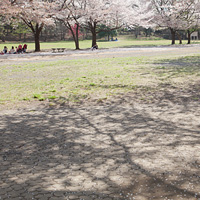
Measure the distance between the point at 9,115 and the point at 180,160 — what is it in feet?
17.1

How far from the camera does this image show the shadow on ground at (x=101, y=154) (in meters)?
3.90

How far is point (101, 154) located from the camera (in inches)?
203

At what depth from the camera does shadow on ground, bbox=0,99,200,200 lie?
3.90 meters

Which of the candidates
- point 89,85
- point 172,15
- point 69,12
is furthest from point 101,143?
point 172,15

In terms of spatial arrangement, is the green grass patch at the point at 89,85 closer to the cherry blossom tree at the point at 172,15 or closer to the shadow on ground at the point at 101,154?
the shadow on ground at the point at 101,154

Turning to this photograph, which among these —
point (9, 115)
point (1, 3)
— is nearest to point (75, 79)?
point (9, 115)

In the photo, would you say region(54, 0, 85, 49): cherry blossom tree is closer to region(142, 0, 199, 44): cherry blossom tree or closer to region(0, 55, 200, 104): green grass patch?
region(142, 0, 199, 44): cherry blossom tree

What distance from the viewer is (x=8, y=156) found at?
204 inches

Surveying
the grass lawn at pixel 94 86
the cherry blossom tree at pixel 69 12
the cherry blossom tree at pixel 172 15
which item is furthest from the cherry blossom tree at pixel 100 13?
the grass lawn at pixel 94 86

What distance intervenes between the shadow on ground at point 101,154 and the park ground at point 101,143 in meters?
0.01

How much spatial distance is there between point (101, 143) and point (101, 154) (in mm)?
596

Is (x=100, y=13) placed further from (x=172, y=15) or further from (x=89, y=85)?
(x=89, y=85)

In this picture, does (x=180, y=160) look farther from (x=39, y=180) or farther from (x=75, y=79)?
(x=75, y=79)

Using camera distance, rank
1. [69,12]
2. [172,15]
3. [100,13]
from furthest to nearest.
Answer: [172,15], [100,13], [69,12]
